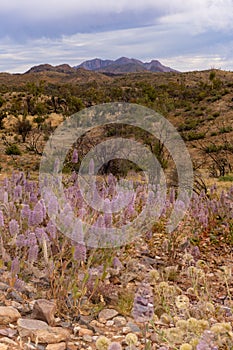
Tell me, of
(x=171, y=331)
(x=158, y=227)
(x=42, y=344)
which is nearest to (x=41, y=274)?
(x=42, y=344)

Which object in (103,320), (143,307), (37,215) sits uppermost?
(37,215)

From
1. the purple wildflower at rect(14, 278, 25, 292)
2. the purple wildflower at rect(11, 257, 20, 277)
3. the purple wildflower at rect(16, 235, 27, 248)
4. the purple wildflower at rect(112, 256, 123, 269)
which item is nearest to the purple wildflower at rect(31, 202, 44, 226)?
the purple wildflower at rect(16, 235, 27, 248)

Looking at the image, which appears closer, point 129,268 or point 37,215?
point 37,215

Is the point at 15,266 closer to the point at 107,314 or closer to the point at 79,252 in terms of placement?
the point at 79,252

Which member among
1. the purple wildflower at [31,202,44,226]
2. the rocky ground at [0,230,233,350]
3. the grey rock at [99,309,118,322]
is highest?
the purple wildflower at [31,202,44,226]

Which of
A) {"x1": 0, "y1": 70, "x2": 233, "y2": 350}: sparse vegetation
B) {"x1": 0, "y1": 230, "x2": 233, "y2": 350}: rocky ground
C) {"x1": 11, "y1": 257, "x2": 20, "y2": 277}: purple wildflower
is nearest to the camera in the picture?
{"x1": 0, "y1": 230, "x2": 233, "y2": 350}: rocky ground

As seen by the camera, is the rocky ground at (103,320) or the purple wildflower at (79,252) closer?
the rocky ground at (103,320)

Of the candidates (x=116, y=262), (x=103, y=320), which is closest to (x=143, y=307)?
(x=103, y=320)

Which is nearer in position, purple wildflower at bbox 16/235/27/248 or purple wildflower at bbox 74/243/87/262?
purple wildflower at bbox 74/243/87/262

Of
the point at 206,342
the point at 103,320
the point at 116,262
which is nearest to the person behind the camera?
the point at 206,342

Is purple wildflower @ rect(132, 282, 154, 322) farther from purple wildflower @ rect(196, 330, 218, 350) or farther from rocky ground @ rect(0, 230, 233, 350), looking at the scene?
purple wildflower @ rect(196, 330, 218, 350)

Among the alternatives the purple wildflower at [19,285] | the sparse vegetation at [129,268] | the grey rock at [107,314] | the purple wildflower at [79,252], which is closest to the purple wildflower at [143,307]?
the sparse vegetation at [129,268]

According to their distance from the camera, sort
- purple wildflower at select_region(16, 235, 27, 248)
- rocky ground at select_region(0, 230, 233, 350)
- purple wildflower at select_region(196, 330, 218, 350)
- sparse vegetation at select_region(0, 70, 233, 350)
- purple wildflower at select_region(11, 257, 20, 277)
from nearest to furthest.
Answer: purple wildflower at select_region(196, 330, 218, 350) → rocky ground at select_region(0, 230, 233, 350) → sparse vegetation at select_region(0, 70, 233, 350) → purple wildflower at select_region(11, 257, 20, 277) → purple wildflower at select_region(16, 235, 27, 248)

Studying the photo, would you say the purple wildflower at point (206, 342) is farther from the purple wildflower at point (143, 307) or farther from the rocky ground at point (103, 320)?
the purple wildflower at point (143, 307)
